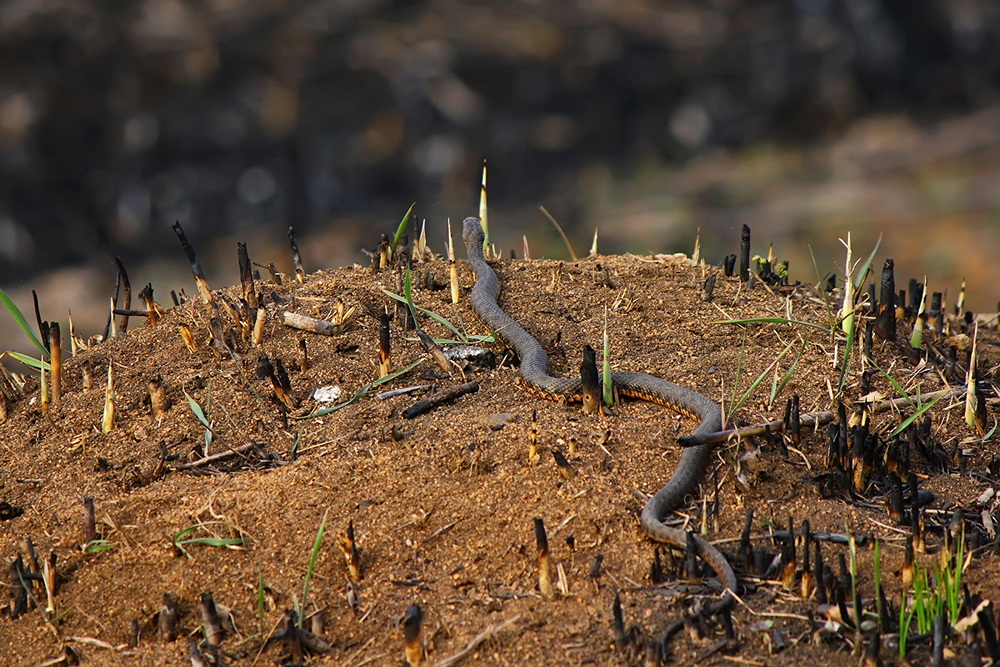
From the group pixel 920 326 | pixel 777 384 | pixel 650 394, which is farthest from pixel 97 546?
pixel 920 326

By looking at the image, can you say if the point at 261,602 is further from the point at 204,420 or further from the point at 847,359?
the point at 847,359

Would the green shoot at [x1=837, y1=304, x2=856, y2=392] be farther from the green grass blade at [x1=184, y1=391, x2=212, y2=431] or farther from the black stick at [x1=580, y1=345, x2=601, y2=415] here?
the green grass blade at [x1=184, y1=391, x2=212, y2=431]

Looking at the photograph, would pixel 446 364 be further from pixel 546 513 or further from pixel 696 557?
pixel 696 557

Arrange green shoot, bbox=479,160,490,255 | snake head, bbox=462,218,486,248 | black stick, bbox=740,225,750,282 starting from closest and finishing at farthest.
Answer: black stick, bbox=740,225,750,282 → green shoot, bbox=479,160,490,255 → snake head, bbox=462,218,486,248

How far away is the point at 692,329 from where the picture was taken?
14.9ft

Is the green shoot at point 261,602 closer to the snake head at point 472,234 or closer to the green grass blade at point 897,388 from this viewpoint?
the green grass blade at point 897,388

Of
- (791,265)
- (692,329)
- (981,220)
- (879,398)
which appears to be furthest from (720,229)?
(879,398)

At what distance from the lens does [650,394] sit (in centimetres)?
397

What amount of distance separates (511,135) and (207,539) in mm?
7991

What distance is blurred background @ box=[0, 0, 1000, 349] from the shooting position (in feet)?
30.0

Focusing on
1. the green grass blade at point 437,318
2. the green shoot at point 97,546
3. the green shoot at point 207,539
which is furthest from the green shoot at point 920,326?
the green shoot at point 97,546

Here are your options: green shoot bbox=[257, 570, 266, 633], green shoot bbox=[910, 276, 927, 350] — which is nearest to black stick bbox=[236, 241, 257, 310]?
green shoot bbox=[257, 570, 266, 633]

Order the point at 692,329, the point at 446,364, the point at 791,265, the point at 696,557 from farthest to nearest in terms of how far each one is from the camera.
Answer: the point at 791,265
the point at 692,329
the point at 446,364
the point at 696,557

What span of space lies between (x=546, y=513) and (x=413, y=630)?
77 centimetres
